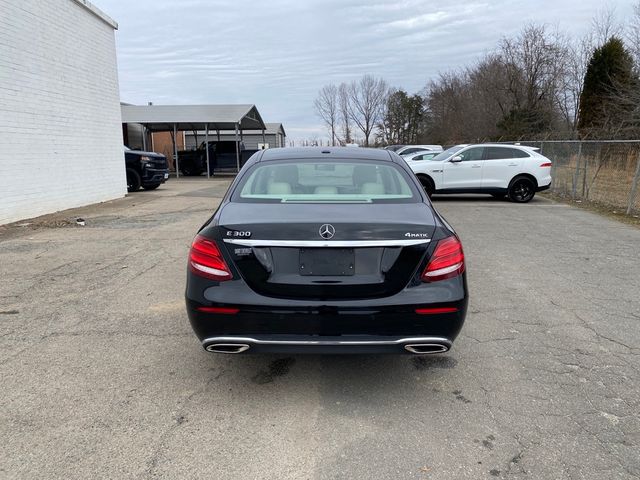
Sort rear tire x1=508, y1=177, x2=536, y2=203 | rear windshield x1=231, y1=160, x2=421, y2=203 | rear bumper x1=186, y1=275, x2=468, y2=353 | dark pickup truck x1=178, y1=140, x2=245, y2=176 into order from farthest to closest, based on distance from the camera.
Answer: dark pickup truck x1=178, y1=140, x2=245, y2=176 → rear tire x1=508, y1=177, x2=536, y2=203 → rear windshield x1=231, y1=160, x2=421, y2=203 → rear bumper x1=186, y1=275, x2=468, y2=353

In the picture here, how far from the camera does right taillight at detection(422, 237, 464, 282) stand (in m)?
2.95

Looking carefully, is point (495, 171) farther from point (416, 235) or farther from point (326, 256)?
point (326, 256)

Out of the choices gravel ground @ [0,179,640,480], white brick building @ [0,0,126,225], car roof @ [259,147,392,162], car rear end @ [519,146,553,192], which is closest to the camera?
gravel ground @ [0,179,640,480]

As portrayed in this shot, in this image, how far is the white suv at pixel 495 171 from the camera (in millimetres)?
14266

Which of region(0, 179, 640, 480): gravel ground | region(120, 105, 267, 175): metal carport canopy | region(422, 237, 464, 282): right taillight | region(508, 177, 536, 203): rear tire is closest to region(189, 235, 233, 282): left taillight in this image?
region(0, 179, 640, 480): gravel ground

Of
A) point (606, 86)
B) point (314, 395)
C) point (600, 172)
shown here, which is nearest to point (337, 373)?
point (314, 395)

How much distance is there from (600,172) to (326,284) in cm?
1327

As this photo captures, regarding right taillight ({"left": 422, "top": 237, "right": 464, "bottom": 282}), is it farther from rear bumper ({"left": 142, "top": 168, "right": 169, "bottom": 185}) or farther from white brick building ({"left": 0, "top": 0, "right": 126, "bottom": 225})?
rear bumper ({"left": 142, "top": 168, "right": 169, "bottom": 185})

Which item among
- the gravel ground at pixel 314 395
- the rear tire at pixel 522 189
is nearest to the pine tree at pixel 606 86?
the rear tire at pixel 522 189

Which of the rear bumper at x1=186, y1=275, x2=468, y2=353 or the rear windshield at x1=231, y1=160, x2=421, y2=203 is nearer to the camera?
the rear bumper at x1=186, y1=275, x2=468, y2=353

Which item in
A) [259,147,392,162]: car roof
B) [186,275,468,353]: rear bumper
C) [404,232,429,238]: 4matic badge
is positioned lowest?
[186,275,468,353]: rear bumper

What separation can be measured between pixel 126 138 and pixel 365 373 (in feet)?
98.8

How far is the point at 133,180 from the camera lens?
18109 millimetres

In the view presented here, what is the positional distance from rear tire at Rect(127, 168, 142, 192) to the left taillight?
16127mm
